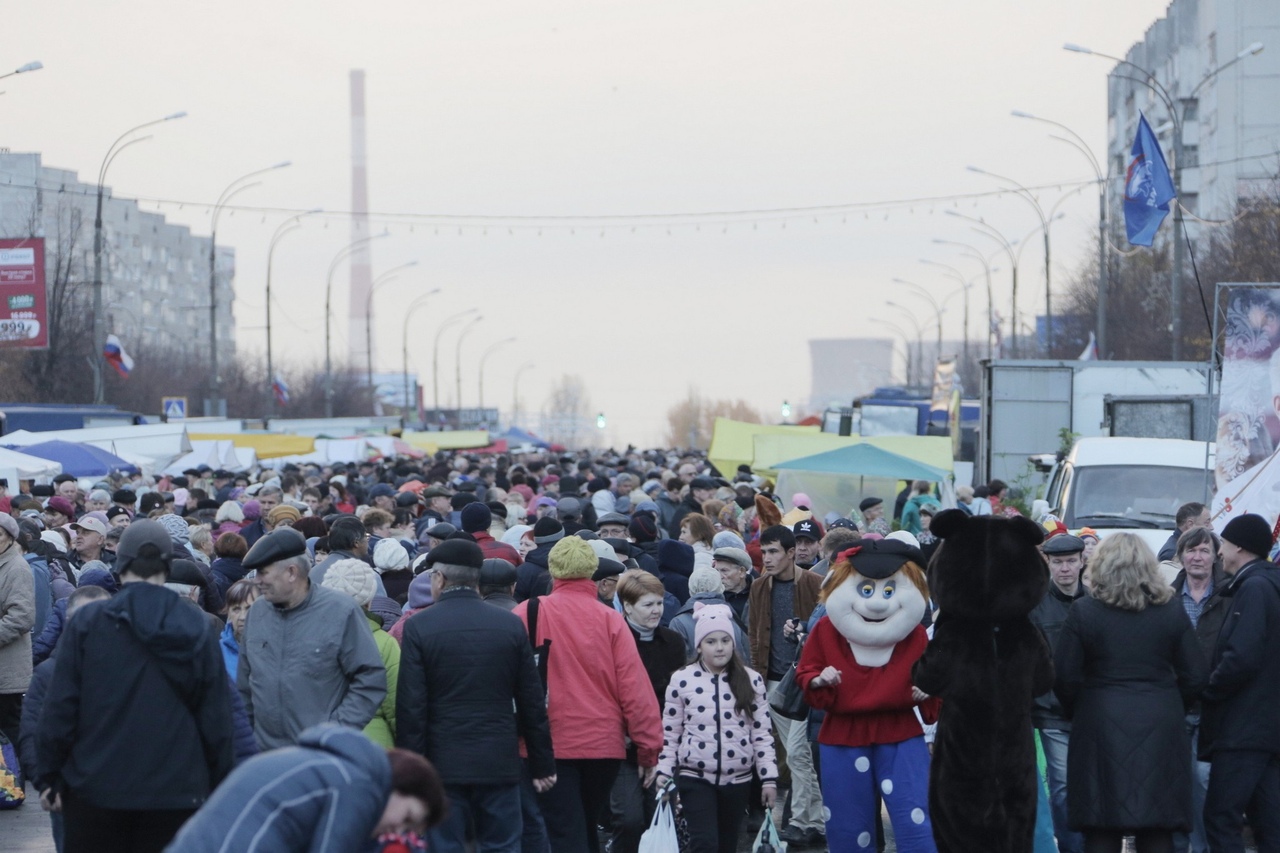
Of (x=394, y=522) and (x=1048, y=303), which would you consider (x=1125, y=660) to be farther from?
(x=1048, y=303)

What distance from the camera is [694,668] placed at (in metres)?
7.85

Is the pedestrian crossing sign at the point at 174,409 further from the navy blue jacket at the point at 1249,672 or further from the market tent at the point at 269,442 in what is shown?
the navy blue jacket at the point at 1249,672

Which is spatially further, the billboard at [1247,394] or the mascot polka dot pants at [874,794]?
the billboard at [1247,394]

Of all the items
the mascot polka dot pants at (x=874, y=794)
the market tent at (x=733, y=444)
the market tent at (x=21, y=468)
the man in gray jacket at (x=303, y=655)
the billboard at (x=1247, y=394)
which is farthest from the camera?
the market tent at (x=733, y=444)

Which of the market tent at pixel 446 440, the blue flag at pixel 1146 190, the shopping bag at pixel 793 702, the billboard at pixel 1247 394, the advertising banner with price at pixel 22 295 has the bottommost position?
the market tent at pixel 446 440

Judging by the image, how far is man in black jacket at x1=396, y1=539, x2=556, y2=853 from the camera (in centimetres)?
711

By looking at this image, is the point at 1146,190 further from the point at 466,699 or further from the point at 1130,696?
the point at 466,699

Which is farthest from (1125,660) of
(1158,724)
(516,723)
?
(516,723)

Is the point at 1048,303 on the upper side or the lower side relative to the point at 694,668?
upper

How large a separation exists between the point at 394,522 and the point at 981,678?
321 inches

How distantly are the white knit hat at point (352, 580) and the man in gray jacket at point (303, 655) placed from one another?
0.50 metres

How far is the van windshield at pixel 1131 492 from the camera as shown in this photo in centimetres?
1570

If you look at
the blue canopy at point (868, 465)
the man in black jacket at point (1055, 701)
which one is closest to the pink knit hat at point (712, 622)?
the man in black jacket at point (1055, 701)

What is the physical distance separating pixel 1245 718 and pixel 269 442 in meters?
29.2
